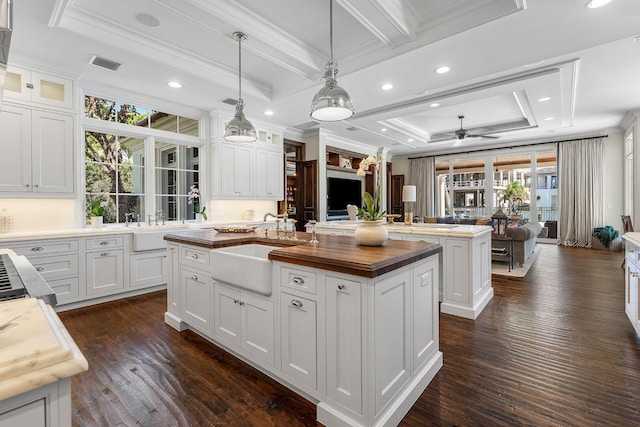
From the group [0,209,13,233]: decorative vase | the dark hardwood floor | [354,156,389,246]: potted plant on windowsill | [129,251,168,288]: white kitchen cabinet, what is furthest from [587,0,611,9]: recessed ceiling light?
[0,209,13,233]: decorative vase

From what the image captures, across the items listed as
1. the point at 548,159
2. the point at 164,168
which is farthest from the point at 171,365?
the point at 548,159

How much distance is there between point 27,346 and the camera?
66 cm

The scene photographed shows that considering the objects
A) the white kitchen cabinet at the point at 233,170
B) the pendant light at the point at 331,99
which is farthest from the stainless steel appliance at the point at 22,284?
the white kitchen cabinet at the point at 233,170

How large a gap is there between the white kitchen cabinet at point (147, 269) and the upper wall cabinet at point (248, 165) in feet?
4.64

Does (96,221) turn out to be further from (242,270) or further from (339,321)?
(339,321)

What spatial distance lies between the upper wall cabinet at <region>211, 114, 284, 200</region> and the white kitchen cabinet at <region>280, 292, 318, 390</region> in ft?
12.4

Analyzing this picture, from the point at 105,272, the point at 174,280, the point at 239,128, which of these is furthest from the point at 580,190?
the point at 105,272

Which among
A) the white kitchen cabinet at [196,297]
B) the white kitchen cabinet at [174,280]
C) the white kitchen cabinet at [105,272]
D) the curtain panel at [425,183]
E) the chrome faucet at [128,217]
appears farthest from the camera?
the curtain panel at [425,183]

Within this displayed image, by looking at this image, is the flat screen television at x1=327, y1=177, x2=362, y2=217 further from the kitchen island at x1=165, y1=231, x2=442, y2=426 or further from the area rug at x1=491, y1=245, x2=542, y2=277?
the kitchen island at x1=165, y1=231, x2=442, y2=426

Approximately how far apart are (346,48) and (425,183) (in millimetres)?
7474

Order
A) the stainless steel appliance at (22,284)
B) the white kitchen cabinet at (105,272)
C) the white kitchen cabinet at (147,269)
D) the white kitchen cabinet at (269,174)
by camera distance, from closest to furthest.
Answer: the stainless steel appliance at (22,284) → the white kitchen cabinet at (105,272) → the white kitchen cabinet at (147,269) → the white kitchen cabinet at (269,174)

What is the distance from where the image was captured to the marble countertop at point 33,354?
0.58 meters

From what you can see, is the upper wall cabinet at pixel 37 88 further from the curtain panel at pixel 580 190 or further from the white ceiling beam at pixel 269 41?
the curtain panel at pixel 580 190

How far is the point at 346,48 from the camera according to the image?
362 cm
